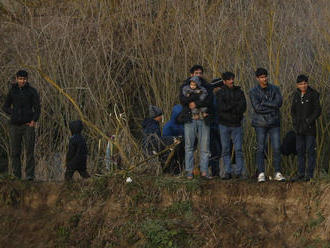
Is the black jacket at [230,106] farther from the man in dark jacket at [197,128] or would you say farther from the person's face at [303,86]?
the person's face at [303,86]

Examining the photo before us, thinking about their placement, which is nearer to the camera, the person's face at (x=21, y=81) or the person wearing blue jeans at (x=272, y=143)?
the person wearing blue jeans at (x=272, y=143)

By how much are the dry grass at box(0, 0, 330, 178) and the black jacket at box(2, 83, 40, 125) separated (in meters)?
0.76

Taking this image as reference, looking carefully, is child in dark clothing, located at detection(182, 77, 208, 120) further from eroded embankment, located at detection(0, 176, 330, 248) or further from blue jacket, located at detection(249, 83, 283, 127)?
eroded embankment, located at detection(0, 176, 330, 248)

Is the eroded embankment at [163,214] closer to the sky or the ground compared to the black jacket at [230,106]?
closer to the ground

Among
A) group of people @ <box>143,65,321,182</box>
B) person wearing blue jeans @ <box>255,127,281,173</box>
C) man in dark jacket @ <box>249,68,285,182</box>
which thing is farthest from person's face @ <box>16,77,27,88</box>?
person wearing blue jeans @ <box>255,127,281,173</box>

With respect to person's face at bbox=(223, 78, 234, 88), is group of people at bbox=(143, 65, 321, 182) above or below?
below

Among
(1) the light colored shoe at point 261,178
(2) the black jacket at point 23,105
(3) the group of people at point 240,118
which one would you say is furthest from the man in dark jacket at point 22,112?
(1) the light colored shoe at point 261,178

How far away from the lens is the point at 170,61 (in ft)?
45.9

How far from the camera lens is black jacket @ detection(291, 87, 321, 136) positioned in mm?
10359

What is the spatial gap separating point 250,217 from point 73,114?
5029mm

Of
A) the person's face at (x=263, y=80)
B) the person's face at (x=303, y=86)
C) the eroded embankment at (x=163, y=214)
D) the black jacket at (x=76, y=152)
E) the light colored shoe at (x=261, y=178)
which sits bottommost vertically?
the eroded embankment at (x=163, y=214)

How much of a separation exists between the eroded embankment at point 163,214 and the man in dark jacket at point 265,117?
1.14 feet

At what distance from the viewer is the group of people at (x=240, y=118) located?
1045 cm

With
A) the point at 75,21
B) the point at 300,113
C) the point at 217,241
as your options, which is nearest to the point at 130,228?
the point at 217,241
